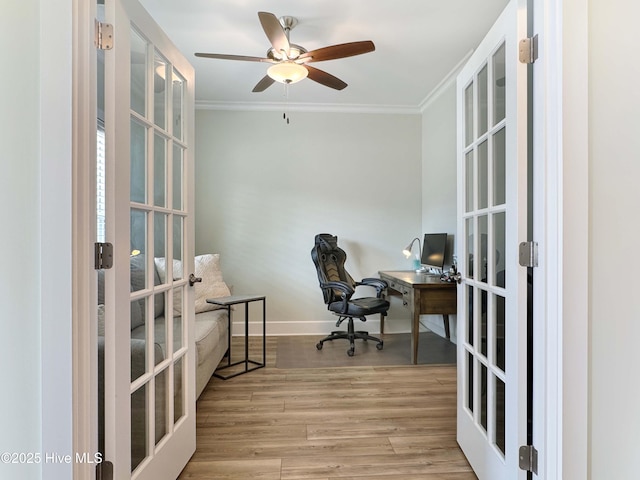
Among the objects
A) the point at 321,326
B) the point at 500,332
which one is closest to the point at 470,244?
the point at 500,332

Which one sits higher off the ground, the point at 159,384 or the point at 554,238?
the point at 554,238

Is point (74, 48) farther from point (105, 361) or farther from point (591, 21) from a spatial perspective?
point (591, 21)

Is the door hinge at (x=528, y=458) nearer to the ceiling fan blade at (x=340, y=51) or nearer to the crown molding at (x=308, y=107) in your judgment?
the ceiling fan blade at (x=340, y=51)

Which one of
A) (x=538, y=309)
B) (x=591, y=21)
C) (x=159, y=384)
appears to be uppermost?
(x=591, y=21)

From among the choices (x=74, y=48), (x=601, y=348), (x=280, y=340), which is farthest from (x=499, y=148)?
(x=280, y=340)

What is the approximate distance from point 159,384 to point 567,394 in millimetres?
1536

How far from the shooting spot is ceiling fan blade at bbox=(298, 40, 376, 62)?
2117 millimetres

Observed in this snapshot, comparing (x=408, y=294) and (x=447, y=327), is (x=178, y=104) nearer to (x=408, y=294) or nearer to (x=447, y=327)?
(x=408, y=294)

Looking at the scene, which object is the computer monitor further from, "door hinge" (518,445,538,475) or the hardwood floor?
"door hinge" (518,445,538,475)

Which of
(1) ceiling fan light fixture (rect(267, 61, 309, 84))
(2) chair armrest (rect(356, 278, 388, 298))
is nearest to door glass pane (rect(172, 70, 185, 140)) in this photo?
(1) ceiling fan light fixture (rect(267, 61, 309, 84))

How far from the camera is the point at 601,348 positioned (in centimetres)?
103

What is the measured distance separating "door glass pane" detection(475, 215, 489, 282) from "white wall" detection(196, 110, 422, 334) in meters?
2.42

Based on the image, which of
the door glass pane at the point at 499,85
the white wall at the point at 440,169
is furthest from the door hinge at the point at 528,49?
the white wall at the point at 440,169
